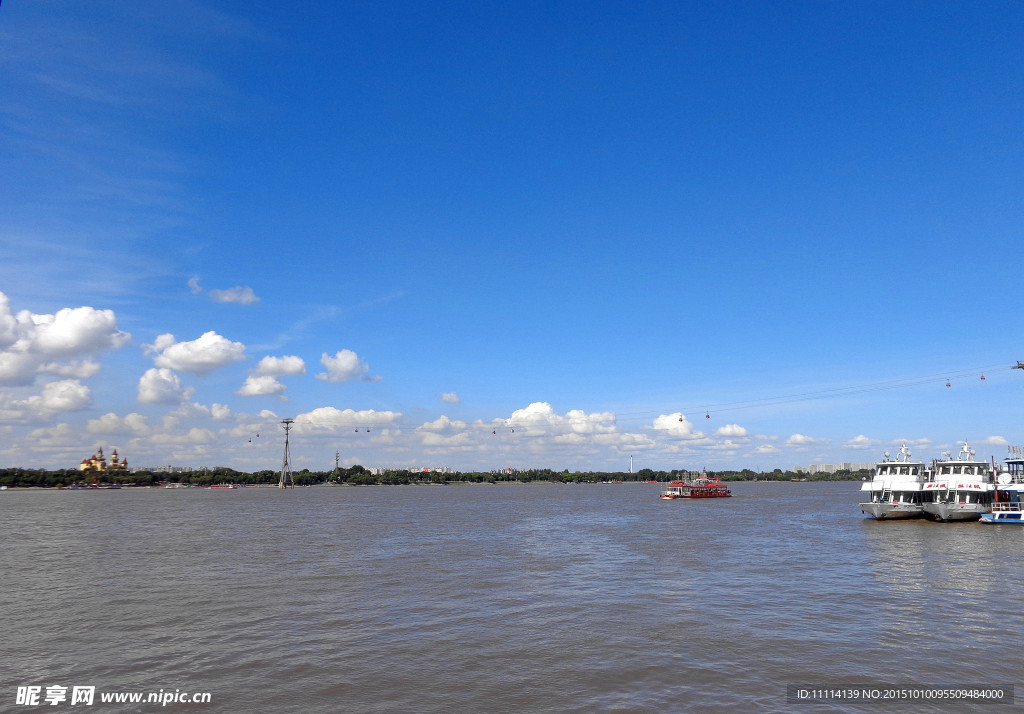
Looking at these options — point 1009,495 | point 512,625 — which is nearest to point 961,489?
point 1009,495

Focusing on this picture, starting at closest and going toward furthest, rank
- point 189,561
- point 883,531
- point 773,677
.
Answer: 1. point 773,677
2. point 189,561
3. point 883,531

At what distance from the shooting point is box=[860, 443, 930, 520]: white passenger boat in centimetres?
8500

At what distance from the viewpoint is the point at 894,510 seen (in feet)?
281

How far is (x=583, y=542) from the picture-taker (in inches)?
2645

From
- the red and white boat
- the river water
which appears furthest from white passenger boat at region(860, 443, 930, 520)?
the red and white boat

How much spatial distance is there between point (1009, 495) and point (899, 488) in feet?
43.0

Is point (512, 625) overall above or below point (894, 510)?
above

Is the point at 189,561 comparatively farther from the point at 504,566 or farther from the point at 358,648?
the point at 358,648

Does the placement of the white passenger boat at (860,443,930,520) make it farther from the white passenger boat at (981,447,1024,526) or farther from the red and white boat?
the red and white boat

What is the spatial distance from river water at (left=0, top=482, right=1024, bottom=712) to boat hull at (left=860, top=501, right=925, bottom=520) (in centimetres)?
2761

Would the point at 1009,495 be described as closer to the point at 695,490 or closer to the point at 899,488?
the point at 899,488

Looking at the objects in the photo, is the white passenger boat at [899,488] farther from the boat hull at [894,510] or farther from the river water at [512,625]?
the river water at [512,625]

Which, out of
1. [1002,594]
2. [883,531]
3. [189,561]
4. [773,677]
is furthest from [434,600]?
[883,531]

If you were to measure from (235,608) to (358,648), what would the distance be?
468 inches
